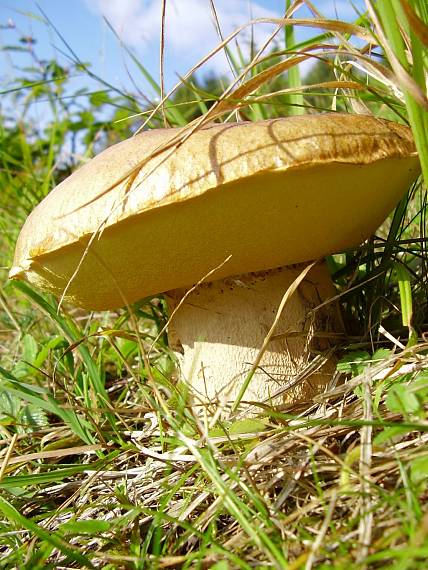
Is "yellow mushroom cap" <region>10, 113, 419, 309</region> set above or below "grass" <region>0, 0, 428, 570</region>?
above

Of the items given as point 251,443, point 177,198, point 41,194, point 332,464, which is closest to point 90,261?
point 177,198

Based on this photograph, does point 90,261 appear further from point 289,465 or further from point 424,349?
point 424,349

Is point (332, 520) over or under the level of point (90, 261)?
under

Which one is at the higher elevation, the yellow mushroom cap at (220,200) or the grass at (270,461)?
the yellow mushroom cap at (220,200)

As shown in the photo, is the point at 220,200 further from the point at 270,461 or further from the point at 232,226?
the point at 270,461

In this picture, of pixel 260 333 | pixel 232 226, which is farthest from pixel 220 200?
pixel 260 333

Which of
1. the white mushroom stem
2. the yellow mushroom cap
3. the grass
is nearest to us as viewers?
the grass

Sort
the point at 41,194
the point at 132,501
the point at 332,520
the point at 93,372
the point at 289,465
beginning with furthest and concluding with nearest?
the point at 41,194, the point at 93,372, the point at 132,501, the point at 289,465, the point at 332,520
